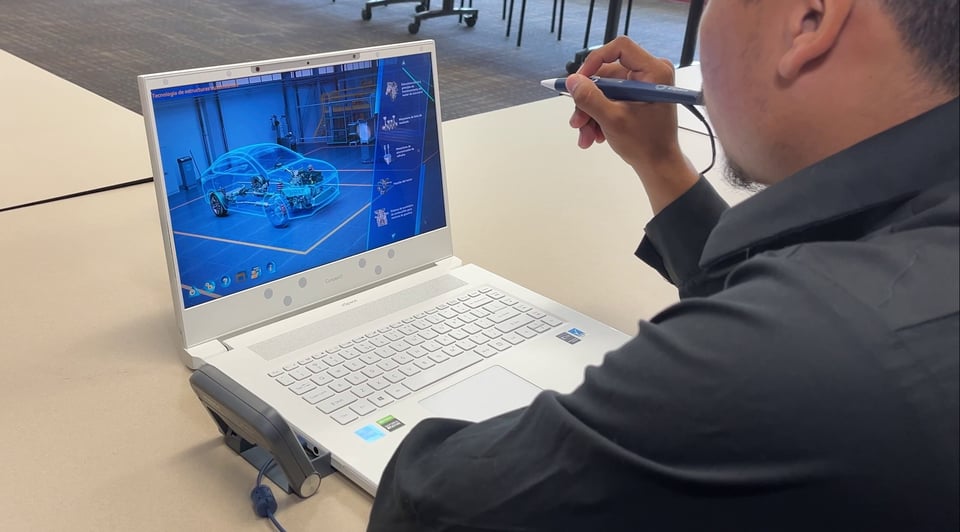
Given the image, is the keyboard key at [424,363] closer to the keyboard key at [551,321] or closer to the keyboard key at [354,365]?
the keyboard key at [354,365]

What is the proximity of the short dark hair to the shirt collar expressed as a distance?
18 mm

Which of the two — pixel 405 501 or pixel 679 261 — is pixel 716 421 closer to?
pixel 405 501

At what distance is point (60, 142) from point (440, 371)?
43.8 inches

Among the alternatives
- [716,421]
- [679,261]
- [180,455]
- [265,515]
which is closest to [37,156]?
[180,455]

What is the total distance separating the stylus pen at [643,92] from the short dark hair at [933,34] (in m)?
0.38

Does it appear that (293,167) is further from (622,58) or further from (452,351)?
(622,58)

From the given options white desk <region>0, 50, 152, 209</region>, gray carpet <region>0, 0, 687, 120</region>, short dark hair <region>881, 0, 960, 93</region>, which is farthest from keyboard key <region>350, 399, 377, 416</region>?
gray carpet <region>0, 0, 687, 120</region>

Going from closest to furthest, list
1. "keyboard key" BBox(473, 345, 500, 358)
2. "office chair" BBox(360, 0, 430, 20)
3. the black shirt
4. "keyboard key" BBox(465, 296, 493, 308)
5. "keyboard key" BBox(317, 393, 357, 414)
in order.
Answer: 1. the black shirt
2. "keyboard key" BBox(317, 393, 357, 414)
3. "keyboard key" BBox(473, 345, 500, 358)
4. "keyboard key" BBox(465, 296, 493, 308)
5. "office chair" BBox(360, 0, 430, 20)

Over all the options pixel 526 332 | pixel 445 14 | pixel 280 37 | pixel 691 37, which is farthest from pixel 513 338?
pixel 445 14

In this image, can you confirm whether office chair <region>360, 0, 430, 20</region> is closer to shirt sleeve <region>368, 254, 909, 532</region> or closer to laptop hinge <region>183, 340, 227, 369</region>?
laptop hinge <region>183, 340, 227, 369</region>

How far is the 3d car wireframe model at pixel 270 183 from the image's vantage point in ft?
2.91

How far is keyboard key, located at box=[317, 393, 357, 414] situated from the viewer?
80 cm

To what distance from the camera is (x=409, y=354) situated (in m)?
0.89

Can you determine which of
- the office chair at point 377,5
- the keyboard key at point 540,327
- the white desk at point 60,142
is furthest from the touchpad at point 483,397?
the office chair at point 377,5
